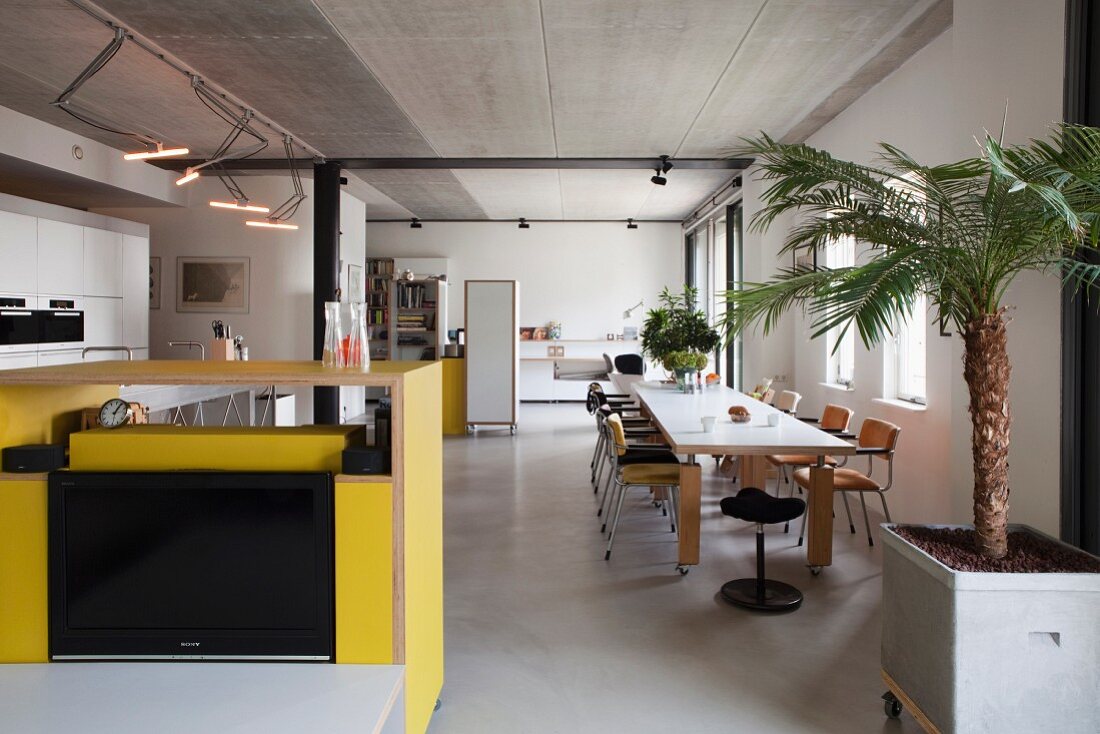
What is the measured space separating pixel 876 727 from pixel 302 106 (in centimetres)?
630

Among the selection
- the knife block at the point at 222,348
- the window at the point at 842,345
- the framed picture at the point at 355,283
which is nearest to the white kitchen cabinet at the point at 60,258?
the knife block at the point at 222,348

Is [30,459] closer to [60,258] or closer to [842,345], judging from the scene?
[60,258]

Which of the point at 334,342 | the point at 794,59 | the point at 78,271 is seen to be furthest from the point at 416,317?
the point at 334,342

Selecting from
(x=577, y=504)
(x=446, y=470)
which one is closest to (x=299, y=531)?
(x=577, y=504)

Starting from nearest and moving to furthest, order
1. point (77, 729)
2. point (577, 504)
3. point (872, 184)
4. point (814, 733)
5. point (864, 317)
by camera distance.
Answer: point (77, 729) → point (864, 317) → point (814, 733) → point (872, 184) → point (577, 504)

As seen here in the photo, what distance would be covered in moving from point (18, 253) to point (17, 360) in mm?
936

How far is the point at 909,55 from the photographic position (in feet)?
18.8

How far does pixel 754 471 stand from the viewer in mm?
5977

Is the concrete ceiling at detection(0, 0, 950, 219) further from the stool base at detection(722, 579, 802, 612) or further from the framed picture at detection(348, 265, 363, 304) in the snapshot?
the stool base at detection(722, 579, 802, 612)

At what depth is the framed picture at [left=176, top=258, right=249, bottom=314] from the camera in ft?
33.3

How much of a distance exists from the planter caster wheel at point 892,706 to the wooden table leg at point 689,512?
1.77 m

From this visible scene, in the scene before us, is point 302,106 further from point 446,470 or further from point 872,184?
point 872,184

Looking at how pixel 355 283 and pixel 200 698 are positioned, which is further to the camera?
pixel 355 283

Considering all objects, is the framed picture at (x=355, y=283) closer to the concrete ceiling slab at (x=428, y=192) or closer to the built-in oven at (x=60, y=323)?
the concrete ceiling slab at (x=428, y=192)
